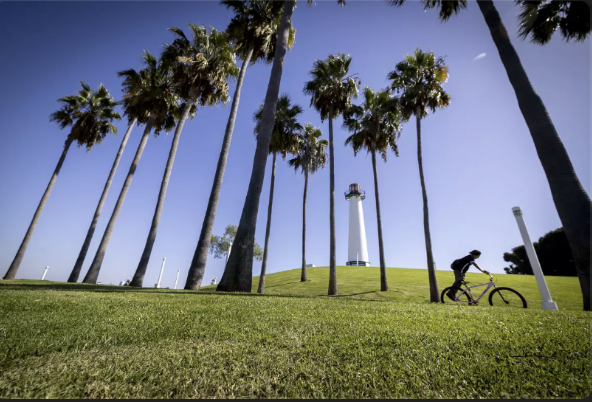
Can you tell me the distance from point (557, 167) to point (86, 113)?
2897 centimetres

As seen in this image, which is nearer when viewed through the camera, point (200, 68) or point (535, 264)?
point (535, 264)

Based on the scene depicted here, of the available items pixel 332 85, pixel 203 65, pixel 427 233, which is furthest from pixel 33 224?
pixel 427 233

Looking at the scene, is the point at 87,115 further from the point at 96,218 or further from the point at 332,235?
the point at 332,235

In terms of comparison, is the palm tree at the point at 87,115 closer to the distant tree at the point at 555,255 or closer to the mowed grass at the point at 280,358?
the mowed grass at the point at 280,358

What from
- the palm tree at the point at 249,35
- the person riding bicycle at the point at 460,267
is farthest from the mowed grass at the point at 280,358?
the palm tree at the point at 249,35

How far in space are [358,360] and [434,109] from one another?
1938 centimetres

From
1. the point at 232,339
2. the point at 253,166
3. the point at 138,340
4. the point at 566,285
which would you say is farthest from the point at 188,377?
the point at 566,285

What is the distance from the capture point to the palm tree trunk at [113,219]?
14.5m

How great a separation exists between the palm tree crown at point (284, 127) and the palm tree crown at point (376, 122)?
13.7 ft

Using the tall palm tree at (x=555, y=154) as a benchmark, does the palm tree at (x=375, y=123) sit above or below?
above

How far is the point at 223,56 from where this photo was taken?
1551 cm

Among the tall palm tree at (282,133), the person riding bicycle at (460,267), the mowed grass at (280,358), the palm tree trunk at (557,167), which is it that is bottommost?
the mowed grass at (280,358)

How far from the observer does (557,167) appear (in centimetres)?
483

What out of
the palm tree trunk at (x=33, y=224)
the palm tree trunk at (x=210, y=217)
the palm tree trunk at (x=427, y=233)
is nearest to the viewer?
the palm tree trunk at (x=210, y=217)
